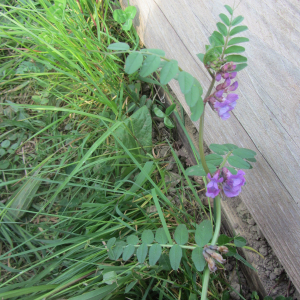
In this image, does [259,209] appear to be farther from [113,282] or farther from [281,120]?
[113,282]

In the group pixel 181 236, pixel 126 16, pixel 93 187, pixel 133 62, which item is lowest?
pixel 93 187

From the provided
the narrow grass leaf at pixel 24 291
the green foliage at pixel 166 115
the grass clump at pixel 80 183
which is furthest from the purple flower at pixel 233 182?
the narrow grass leaf at pixel 24 291

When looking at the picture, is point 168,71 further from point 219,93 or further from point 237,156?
point 237,156

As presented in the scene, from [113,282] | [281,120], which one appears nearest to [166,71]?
[281,120]

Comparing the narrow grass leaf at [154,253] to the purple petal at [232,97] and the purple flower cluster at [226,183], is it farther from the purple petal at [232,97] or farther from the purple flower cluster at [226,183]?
the purple petal at [232,97]

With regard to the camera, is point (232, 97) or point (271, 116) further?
point (271, 116)

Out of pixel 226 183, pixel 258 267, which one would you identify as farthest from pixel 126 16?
pixel 258 267

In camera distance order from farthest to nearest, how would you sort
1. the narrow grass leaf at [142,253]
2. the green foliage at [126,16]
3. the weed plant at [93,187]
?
the green foliage at [126,16] → the weed plant at [93,187] → the narrow grass leaf at [142,253]
